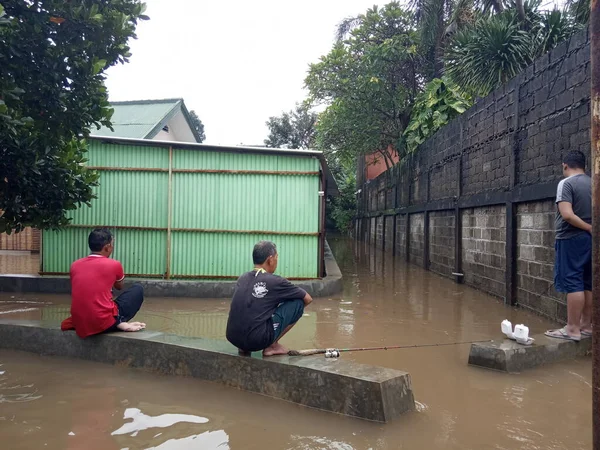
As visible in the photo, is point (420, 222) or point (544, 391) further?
point (420, 222)

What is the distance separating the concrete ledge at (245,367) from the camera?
3.24m

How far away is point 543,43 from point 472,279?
185 inches

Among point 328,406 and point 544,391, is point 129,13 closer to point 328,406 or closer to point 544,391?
point 328,406

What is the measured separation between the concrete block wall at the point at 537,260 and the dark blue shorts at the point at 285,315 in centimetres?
385

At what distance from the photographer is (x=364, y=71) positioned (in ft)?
60.6

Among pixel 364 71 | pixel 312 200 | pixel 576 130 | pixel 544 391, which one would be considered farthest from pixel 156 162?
pixel 364 71

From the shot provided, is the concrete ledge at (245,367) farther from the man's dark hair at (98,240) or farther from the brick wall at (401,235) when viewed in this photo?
the brick wall at (401,235)

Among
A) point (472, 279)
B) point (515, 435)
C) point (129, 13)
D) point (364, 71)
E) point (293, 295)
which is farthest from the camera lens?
point (364, 71)

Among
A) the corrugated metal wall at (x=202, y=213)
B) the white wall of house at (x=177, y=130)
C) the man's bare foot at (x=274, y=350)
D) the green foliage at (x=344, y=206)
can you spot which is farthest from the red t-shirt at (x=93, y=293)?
the green foliage at (x=344, y=206)

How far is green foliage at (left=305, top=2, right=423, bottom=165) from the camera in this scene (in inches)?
715

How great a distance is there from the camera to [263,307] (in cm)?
362

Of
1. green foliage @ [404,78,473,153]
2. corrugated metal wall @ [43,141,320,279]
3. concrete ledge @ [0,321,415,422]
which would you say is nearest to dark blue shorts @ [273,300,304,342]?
concrete ledge @ [0,321,415,422]

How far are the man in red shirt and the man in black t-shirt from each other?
132 cm

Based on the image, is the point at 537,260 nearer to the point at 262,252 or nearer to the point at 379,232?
the point at 262,252
